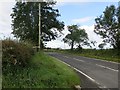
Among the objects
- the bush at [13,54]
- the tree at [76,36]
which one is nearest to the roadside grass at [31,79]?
the bush at [13,54]

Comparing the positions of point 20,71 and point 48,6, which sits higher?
point 48,6

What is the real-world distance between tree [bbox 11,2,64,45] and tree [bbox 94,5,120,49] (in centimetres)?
882

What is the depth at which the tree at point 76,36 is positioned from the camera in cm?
9131

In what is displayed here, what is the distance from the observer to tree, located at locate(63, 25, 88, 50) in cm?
9131

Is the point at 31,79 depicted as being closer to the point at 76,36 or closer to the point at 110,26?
the point at 110,26

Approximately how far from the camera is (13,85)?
1336cm

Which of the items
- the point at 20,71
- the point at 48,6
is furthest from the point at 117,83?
the point at 48,6

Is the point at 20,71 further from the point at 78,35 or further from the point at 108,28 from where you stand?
the point at 78,35

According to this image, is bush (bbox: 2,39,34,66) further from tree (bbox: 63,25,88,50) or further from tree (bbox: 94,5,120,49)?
tree (bbox: 63,25,88,50)

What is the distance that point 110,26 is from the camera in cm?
6581

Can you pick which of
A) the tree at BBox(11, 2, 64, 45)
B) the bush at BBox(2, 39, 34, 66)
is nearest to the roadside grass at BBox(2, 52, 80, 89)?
the bush at BBox(2, 39, 34, 66)

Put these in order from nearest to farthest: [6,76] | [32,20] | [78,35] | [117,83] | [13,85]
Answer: [13,85]
[6,76]
[117,83]
[32,20]
[78,35]

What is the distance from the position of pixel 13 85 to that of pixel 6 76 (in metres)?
1.01

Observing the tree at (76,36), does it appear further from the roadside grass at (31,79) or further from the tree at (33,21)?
the roadside grass at (31,79)
